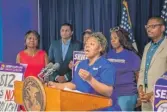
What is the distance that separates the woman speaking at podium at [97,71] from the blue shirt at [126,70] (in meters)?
1.03

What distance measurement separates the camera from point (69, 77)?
161 inches

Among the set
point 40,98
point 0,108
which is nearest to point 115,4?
point 0,108

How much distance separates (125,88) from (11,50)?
278cm

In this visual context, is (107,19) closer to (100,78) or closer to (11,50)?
(11,50)

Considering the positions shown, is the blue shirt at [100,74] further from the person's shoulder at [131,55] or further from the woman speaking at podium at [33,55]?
the woman speaking at podium at [33,55]

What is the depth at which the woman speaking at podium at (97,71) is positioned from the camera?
2.06m

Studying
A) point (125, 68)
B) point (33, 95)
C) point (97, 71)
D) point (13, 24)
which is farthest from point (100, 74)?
point (13, 24)

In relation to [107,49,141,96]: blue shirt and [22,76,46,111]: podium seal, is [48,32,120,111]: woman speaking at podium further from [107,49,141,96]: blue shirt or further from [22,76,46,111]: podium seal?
[107,49,141,96]: blue shirt

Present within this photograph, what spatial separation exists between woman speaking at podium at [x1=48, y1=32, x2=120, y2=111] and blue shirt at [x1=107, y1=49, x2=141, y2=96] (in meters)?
1.03

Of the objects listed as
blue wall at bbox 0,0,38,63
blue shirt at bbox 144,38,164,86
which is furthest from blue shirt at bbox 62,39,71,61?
blue wall at bbox 0,0,38,63

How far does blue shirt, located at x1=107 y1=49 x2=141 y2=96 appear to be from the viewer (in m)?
3.30

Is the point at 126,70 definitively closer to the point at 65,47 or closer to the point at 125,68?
Answer: the point at 125,68

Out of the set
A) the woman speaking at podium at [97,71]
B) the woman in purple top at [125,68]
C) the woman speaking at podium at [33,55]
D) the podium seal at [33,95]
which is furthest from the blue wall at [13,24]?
the podium seal at [33,95]

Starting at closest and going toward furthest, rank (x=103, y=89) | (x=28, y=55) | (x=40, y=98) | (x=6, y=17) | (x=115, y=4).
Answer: (x=40, y=98) → (x=103, y=89) → (x=28, y=55) → (x=115, y=4) → (x=6, y=17)
